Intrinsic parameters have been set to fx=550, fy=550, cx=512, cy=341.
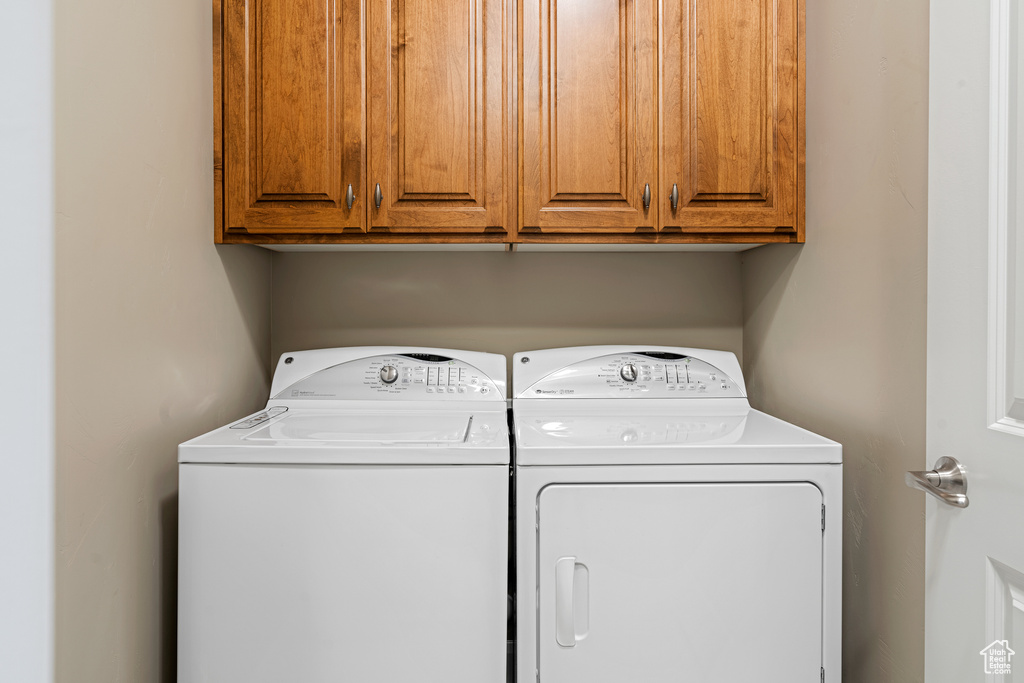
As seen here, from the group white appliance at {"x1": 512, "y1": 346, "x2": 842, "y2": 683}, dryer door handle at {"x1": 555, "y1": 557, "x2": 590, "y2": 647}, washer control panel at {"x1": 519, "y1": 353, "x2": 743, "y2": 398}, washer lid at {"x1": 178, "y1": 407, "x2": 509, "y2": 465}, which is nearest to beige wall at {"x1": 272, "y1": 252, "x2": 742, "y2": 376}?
washer control panel at {"x1": 519, "y1": 353, "x2": 743, "y2": 398}

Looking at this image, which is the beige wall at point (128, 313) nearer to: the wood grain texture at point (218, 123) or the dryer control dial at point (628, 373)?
the wood grain texture at point (218, 123)

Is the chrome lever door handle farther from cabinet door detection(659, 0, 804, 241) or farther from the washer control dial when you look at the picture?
the washer control dial

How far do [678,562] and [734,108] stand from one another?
3.64 ft

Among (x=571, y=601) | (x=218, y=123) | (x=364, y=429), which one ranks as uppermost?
(x=218, y=123)

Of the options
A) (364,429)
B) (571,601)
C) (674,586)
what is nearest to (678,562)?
(674,586)

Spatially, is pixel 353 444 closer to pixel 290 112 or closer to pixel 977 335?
pixel 290 112

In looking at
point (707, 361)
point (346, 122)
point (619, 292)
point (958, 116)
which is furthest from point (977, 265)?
Answer: point (346, 122)

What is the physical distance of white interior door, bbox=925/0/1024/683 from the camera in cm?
74

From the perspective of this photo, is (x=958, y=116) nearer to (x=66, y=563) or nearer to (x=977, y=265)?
(x=977, y=265)

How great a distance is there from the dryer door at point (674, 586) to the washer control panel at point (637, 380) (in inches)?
20.7

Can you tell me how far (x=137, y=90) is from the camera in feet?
3.67

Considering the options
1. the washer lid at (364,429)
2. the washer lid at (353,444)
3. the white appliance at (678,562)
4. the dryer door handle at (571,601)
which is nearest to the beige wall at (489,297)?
the washer lid at (364,429)

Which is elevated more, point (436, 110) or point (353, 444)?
point (436, 110)

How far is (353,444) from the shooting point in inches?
44.5
